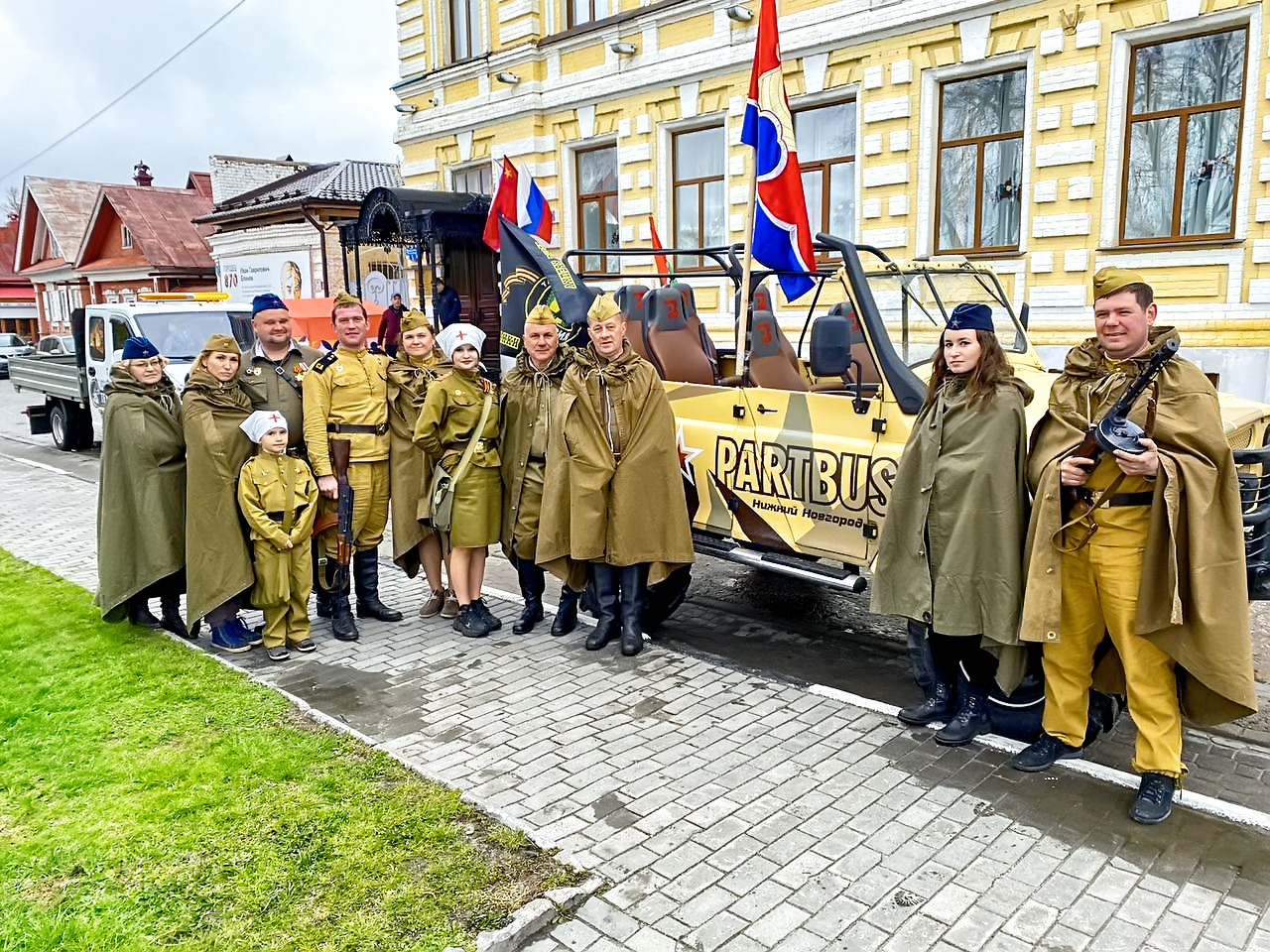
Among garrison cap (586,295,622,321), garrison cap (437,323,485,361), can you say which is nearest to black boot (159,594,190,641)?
garrison cap (437,323,485,361)

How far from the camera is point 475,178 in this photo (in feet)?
68.2

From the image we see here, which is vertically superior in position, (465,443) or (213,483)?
(465,443)

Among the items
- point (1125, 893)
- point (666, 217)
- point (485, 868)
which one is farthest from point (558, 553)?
point (666, 217)

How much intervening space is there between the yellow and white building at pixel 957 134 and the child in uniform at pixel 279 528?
9.77m

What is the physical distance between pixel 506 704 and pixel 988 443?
8.94 feet

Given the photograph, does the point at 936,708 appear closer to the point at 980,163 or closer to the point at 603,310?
the point at 603,310

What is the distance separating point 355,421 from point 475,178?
15786 millimetres

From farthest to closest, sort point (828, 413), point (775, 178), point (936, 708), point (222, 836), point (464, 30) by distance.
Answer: point (464, 30) < point (775, 178) < point (828, 413) < point (936, 708) < point (222, 836)

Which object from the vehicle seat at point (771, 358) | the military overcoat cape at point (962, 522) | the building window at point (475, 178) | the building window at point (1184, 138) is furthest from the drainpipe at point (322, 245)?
the military overcoat cape at point (962, 522)

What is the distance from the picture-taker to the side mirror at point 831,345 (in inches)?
195

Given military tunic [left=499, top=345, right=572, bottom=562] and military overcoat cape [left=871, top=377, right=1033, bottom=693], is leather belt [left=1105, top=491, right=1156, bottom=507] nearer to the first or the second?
military overcoat cape [left=871, top=377, right=1033, bottom=693]

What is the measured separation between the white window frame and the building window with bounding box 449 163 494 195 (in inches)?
347

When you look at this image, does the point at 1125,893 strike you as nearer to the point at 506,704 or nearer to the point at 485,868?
the point at 485,868

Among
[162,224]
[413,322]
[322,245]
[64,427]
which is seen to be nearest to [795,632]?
[413,322]
